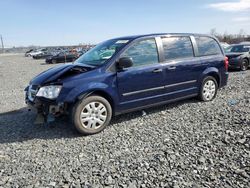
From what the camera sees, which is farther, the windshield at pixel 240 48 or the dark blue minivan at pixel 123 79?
the windshield at pixel 240 48

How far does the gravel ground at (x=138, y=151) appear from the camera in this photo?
3057mm

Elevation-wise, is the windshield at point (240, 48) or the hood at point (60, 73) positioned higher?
the windshield at point (240, 48)

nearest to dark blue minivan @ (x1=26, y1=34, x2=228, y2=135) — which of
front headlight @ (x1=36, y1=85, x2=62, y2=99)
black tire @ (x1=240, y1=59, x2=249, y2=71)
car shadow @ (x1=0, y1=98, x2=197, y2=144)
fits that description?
front headlight @ (x1=36, y1=85, x2=62, y2=99)

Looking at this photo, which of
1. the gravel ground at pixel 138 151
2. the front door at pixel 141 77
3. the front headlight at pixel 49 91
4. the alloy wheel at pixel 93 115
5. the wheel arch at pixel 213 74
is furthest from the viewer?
the wheel arch at pixel 213 74

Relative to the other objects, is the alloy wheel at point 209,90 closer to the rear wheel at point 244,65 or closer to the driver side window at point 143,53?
the driver side window at point 143,53

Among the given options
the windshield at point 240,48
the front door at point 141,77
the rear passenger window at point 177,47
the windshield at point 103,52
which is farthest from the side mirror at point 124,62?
the windshield at point 240,48

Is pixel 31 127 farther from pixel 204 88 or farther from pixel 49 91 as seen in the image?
pixel 204 88

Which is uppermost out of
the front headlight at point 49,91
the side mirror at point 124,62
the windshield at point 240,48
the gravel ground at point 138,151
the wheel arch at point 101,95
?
the windshield at point 240,48

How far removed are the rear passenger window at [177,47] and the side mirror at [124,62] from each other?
3.66 ft

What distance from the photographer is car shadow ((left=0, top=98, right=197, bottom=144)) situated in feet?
15.0

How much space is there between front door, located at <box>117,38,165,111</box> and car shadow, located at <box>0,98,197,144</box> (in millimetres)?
554

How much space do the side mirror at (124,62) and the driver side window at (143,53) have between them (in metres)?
0.21

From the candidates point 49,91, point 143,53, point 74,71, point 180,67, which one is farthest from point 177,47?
point 49,91

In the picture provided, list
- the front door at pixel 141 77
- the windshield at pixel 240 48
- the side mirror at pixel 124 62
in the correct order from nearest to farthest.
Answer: the side mirror at pixel 124 62, the front door at pixel 141 77, the windshield at pixel 240 48
